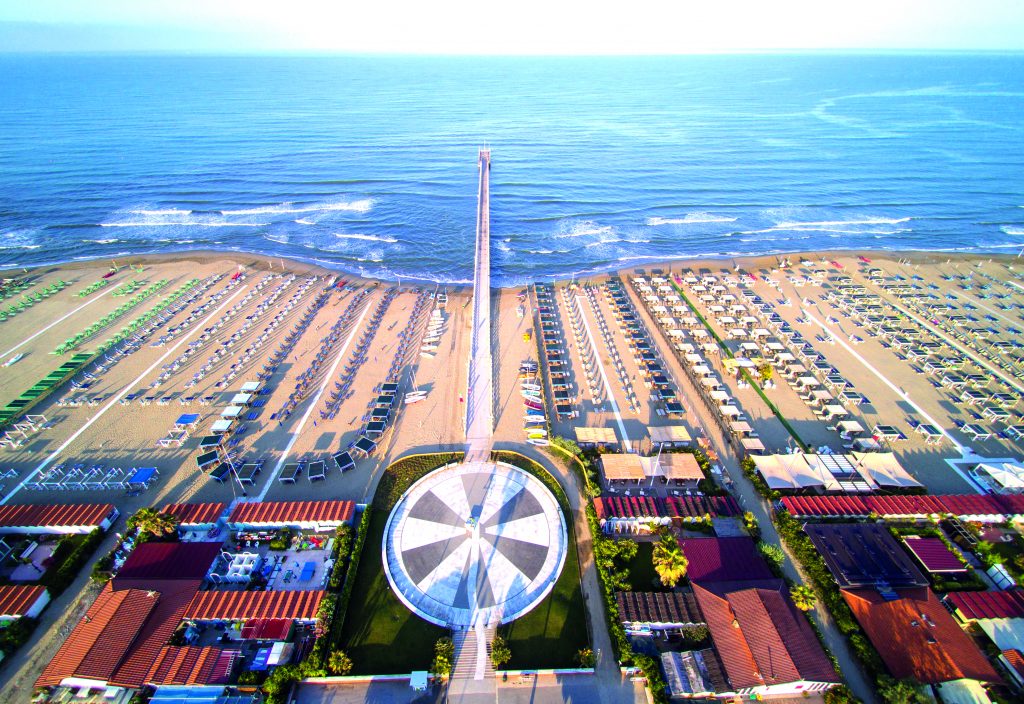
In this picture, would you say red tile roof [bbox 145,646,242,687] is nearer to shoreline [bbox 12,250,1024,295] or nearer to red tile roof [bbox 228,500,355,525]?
red tile roof [bbox 228,500,355,525]

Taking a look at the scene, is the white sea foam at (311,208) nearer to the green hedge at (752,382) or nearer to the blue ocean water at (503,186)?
the blue ocean water at (503,186)

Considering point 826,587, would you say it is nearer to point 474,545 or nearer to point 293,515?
point 474,545

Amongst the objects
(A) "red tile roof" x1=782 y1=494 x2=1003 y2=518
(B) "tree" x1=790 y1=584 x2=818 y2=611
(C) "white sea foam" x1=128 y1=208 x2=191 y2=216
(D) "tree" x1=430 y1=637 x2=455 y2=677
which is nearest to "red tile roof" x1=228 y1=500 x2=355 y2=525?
(D) "tree" x1=430 y1=637 x2=455 y2=677

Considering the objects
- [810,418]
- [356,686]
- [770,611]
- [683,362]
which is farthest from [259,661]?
[810,418]

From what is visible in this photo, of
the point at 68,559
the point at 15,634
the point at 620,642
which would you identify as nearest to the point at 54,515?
the point at 68,559

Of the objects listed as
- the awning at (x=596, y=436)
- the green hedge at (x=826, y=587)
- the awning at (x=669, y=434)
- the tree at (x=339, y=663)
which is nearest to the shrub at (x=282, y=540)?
the tree at (x=339, y=663)

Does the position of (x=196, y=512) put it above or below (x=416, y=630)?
above
